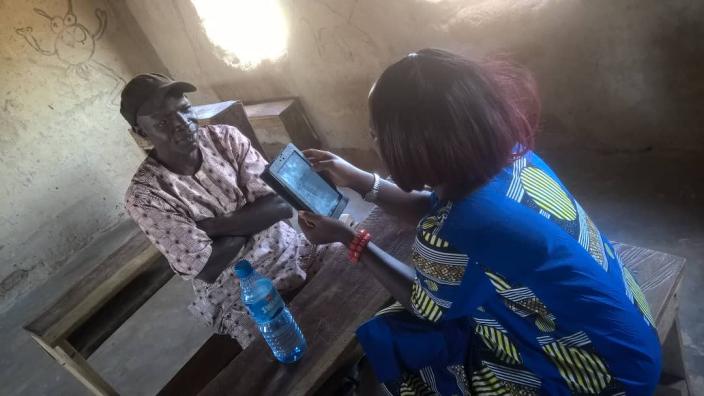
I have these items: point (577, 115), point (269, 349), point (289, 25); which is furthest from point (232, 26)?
point (269, 349)

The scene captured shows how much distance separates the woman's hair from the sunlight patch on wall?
9.97 feet

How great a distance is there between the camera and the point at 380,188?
178 cm

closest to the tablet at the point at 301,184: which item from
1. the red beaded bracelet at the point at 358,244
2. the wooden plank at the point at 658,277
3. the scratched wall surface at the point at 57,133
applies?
the red beaded bracelet at the point at 358,244

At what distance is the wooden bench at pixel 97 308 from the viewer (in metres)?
2.23

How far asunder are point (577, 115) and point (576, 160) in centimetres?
33

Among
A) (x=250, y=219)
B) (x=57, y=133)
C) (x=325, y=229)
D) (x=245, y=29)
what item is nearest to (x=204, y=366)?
(x=250, y=219)

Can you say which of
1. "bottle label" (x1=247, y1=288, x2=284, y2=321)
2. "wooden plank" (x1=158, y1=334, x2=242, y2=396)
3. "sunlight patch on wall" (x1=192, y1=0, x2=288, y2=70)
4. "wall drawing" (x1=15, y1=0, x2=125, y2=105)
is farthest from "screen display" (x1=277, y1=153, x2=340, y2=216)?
"wall drawing" (x1=15, y1=0, x2=125, y2=105)

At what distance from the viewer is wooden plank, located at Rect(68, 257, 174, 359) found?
2.35m

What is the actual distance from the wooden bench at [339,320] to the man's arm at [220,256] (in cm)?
46

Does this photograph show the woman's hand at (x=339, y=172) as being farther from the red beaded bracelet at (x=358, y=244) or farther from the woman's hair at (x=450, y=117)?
the woman's hair at (x=450, y=117)

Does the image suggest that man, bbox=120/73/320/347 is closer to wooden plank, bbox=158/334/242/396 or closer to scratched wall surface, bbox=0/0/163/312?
wooden plank, bbox=158/334/242/396

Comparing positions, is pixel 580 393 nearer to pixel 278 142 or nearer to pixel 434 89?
pixel 434 89

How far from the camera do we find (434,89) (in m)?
1.10

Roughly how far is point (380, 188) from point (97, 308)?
5.62 feet
